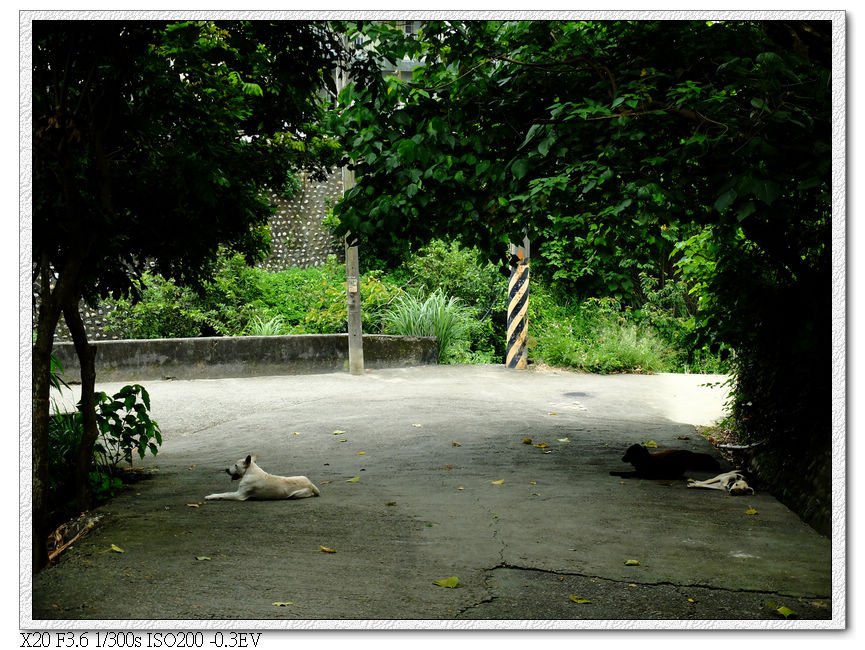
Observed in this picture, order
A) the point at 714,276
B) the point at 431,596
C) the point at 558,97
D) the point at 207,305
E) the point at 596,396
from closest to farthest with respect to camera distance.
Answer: the point at 431,596 → the point at 558,97 → the point at 714,276 → the point at 596,396 → the point at 207,305

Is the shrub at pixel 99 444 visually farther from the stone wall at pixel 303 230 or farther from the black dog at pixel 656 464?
the stone wall at pixel 303 230

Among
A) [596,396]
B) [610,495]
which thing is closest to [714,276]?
[610,495]

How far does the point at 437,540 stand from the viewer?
4.46m

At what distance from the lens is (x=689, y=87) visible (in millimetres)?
4203

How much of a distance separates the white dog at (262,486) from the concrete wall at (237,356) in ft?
23.7

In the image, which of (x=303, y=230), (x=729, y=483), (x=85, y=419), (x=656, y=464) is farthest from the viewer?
(x=303, y=230)

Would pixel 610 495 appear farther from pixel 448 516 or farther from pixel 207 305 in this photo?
pixel 207 305

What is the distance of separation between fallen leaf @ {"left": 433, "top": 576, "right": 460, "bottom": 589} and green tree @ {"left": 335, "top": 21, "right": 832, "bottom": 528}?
1889mm

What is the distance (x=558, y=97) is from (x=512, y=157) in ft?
1.35

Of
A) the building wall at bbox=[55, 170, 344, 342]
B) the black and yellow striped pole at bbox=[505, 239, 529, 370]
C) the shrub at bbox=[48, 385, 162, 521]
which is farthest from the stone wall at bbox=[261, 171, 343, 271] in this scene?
the shrub at bbox=[48, 385, 162, 521]

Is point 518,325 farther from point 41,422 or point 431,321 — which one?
point 41,422

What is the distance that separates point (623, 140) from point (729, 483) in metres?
2.44

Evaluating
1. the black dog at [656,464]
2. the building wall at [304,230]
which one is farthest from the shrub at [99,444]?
the building wall at [304,230]

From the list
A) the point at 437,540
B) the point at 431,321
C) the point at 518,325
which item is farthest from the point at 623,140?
the point at 431,321
